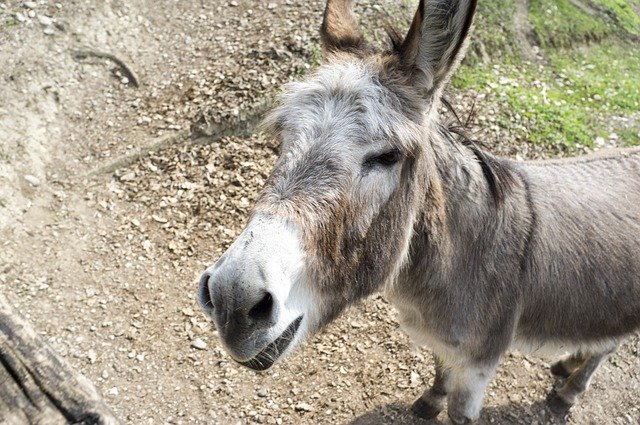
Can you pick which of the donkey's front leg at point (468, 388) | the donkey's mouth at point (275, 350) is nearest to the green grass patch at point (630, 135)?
the donkey's front leg at point (468, 388)

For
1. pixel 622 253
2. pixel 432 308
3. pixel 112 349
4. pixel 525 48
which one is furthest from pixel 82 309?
pixel 525 48

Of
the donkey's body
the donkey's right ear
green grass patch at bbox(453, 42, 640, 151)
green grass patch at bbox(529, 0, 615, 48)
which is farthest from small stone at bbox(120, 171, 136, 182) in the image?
green grass patch at bbox(529, 0, 615, 48)

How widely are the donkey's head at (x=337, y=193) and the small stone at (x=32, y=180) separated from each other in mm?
3990

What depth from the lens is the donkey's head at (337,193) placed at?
241cm

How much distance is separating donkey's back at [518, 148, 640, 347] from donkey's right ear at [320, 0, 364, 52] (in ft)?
5.58

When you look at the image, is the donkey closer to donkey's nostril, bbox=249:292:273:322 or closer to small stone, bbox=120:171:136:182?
donkey's nostril, bbox=249:292:273:322

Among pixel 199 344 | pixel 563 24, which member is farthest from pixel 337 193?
pixel 563 24

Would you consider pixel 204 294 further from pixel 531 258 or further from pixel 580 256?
pixel 580 256

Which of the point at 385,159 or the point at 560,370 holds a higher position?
the point at 385,159

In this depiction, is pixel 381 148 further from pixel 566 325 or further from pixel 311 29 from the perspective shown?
pixel 311 29

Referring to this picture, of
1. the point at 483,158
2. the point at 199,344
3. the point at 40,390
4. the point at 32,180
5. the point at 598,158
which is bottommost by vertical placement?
the point at 199,344

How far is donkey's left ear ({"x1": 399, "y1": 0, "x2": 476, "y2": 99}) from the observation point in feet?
9.06

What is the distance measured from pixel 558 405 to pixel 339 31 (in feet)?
13.1

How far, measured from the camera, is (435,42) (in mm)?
2912
